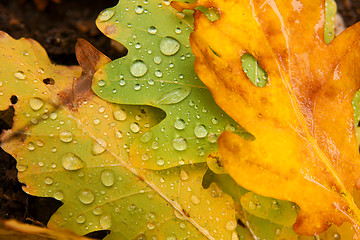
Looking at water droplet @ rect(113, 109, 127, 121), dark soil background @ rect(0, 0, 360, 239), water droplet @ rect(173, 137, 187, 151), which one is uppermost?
water droplet @ rect(173, 137, 187, 151)

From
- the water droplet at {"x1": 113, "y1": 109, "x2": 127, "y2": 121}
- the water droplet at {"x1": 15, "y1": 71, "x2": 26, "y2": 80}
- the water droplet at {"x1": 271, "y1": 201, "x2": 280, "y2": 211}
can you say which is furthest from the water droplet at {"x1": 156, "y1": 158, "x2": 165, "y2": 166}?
the water droplet at {"x1": 15, "y1": 71, "x2": 26, "y2": 80}

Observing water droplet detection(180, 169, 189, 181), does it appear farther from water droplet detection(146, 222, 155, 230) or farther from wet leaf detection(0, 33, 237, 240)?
water droplet detection(146, 222, 155, 230)

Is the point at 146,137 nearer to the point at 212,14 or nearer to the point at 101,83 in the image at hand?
the point at 101,83

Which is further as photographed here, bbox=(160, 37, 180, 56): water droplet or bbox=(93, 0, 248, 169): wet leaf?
bbox=(160, 37, 180, 56): water droplet

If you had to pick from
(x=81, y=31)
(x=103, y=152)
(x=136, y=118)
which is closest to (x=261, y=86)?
(x=136, y=118)

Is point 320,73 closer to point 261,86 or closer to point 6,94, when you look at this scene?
point 261,86

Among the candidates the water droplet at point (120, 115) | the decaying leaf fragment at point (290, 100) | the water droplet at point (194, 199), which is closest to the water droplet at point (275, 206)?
the decaying leaf fragment at point (290, 100)

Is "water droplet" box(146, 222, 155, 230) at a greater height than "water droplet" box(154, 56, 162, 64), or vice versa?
"water droplet" box(154, 56, 162, 64)
